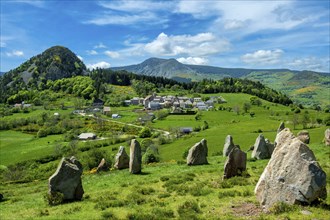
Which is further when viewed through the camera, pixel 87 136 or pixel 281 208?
pixel 87 136

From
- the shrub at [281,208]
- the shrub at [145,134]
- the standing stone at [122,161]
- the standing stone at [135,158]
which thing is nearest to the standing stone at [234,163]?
the shrub at [281,208]

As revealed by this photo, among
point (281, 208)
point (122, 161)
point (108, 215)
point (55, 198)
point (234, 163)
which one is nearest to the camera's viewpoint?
point (281, 208)

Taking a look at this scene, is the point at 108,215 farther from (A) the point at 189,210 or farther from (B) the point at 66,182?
(B) the point at 66,182

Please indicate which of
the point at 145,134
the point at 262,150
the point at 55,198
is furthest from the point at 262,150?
the point at 145,134

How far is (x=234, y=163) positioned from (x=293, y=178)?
404 inches

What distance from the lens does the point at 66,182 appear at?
22609mm

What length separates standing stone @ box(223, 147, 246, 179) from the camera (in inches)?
1014

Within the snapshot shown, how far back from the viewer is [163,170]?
3528 centimetres

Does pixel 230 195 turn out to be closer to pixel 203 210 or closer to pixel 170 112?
pixel 203 210

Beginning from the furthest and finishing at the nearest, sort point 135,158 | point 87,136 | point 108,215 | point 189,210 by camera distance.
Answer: point 87,136 → point 135,158 → point 189,210 → point 108,215

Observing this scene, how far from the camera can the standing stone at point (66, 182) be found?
22.3 metres

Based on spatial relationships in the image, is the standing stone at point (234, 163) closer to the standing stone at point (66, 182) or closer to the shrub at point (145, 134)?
the standing stone at point (66, 182)

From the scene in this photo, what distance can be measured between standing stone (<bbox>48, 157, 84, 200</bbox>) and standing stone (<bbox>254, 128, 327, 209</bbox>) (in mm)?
13077

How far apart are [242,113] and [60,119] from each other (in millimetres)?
102696
